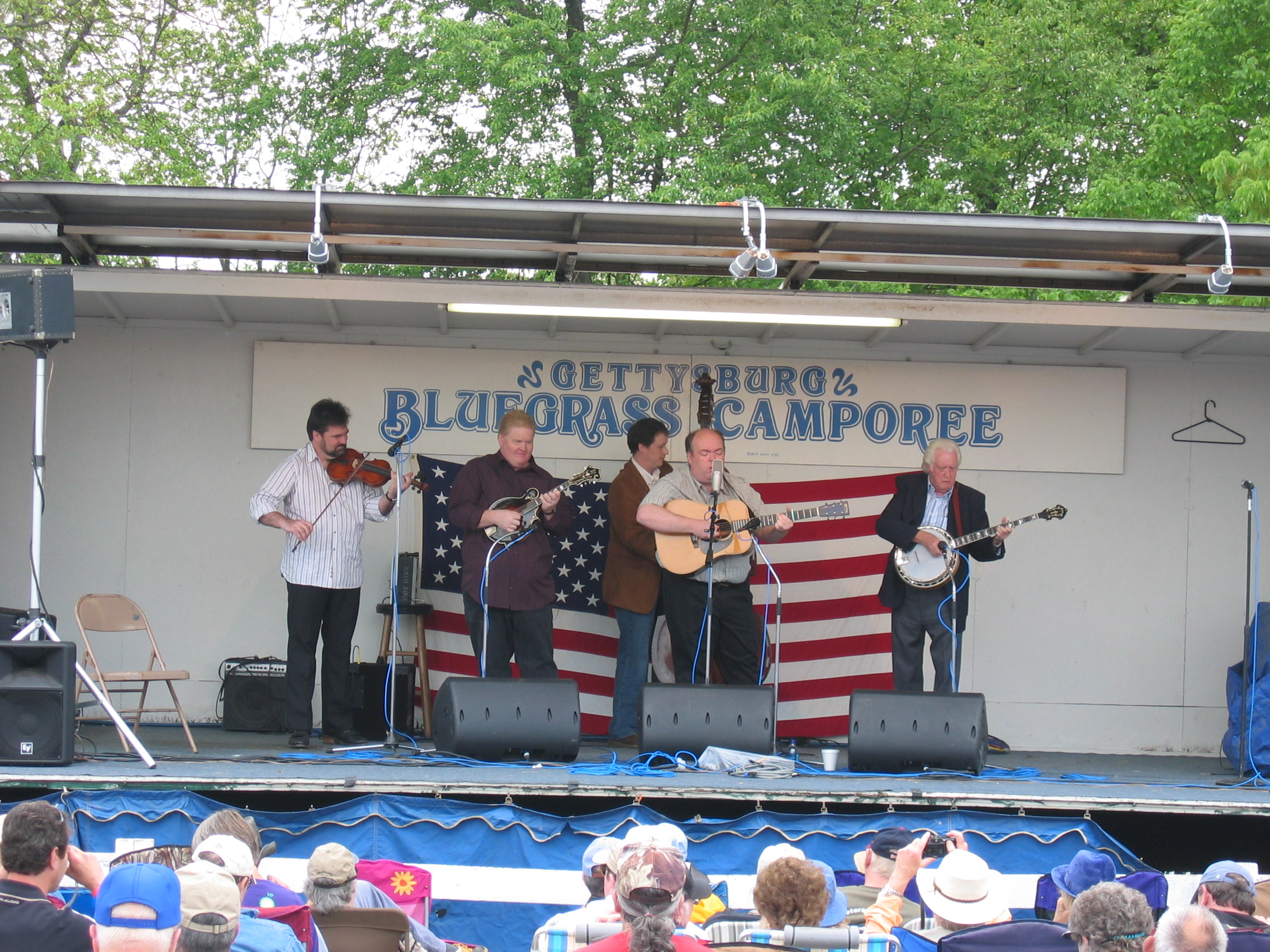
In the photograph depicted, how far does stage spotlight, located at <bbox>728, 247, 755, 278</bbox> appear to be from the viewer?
5.40 metres

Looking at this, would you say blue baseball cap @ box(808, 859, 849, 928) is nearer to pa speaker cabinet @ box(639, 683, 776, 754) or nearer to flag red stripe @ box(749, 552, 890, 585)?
pa speaker cabinet @ box(639, 683, 776, 754)

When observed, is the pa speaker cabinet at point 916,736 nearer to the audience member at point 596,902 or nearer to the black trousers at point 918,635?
the black trousers at point 918,635

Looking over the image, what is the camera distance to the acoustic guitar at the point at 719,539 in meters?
6.18

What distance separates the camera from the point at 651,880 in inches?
102

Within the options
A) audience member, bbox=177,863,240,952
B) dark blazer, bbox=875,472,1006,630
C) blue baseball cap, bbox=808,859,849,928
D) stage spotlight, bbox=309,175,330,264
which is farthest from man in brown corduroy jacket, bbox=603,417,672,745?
audience member, bbox=177,863,240,952

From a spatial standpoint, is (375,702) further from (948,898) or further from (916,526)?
(948,898)

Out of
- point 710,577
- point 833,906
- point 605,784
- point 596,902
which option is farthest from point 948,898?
point 710,577

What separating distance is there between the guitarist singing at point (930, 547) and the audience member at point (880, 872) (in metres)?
2.29

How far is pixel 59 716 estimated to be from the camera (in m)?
4.88

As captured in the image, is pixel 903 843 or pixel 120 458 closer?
pixel 903 843

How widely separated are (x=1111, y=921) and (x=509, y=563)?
373 cm

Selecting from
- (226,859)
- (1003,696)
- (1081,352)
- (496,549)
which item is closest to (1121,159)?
(1081,352)

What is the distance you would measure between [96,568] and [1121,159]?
1159 centimetres

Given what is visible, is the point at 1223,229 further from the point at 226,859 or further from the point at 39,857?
the point at 39,857
